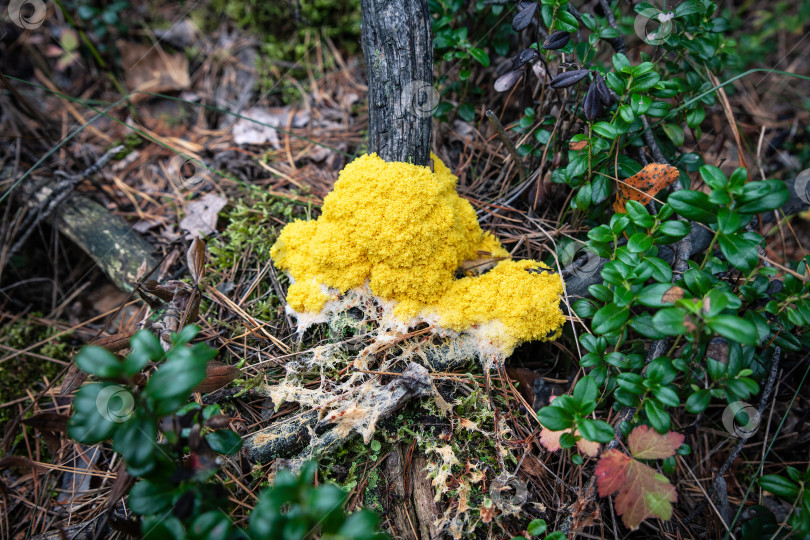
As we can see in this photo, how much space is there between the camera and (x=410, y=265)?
2219 millimetres

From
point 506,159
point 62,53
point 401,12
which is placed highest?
point 62,53

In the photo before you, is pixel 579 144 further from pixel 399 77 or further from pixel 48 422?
pixel 48 422

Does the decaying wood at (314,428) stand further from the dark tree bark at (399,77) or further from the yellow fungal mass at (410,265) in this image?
the dark tree bark at (399,77)

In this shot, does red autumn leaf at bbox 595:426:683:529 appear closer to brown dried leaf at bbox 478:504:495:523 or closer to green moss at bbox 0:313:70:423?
brown dried leaf at bbox 478:504:495:523

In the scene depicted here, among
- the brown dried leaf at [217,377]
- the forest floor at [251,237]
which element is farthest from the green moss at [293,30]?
the brown dried leaf at [217,377]

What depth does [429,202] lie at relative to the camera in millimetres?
2229

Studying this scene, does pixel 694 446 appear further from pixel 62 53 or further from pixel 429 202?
pixel 62 53

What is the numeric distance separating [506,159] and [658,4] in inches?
61.4

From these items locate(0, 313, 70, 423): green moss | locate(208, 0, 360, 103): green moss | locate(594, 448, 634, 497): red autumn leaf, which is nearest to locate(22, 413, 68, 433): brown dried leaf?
locate(0, 313, 70, 423): green moss

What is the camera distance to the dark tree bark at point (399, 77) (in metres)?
2.15

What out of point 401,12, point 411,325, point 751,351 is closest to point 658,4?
point 401,12

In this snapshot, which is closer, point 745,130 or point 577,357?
point 577,357

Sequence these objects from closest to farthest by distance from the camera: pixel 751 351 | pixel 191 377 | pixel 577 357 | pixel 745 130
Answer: pixel 191 377
pixel 751 351
pixel 577 357
pixel 745 130

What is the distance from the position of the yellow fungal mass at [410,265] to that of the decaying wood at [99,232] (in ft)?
3.93
